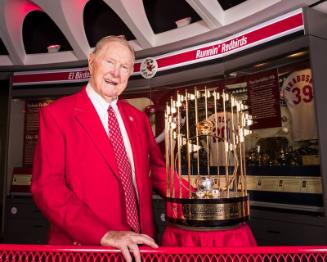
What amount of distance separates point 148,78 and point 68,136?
11.3 feet

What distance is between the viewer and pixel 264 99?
11.5 ft

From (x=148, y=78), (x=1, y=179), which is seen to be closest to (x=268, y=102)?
(x=148, y=78)

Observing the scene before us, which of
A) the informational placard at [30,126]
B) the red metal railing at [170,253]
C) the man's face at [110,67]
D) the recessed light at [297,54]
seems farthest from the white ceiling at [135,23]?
the red metal railing at [170,253]

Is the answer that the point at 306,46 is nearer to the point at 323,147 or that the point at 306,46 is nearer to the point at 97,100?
the point at 323,147

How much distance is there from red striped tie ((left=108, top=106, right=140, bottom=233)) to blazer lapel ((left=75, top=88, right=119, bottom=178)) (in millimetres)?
38

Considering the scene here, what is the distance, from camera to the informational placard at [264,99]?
135 inches

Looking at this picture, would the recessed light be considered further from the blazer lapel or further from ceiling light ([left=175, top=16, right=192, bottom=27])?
the blazer lapel

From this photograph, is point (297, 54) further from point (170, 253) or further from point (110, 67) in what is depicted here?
point (170, 253)

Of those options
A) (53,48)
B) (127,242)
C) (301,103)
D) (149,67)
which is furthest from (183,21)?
(127,242)

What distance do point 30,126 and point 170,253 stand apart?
509 centimetres

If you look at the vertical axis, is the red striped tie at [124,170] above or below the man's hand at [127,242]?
above

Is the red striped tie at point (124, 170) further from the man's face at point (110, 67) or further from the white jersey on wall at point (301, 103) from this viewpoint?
the white jersey on wall at point (301, 103)

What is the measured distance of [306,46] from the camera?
A: 303 cm

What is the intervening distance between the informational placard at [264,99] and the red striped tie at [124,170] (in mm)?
2550
